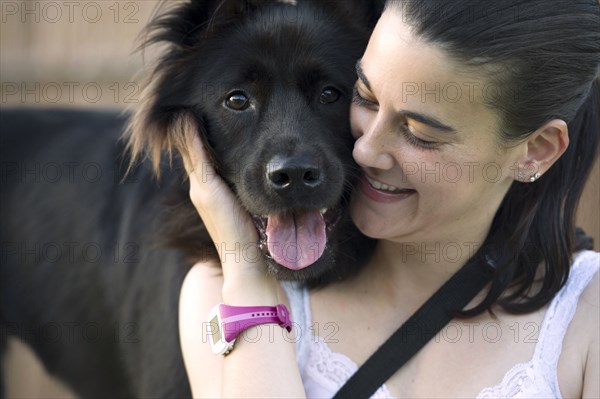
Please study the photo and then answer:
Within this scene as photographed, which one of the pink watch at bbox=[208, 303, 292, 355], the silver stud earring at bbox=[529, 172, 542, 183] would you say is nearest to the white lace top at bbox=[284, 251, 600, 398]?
the pink watch at bbox=[208, 303, 292, 355]

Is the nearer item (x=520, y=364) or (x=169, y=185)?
(x=520, y=364)

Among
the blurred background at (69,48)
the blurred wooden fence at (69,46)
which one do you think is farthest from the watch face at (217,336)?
the blurred wooden fence at (69,46)

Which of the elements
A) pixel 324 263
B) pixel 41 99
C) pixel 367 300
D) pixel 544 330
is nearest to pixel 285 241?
pixel 324 263

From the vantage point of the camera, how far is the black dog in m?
2.33

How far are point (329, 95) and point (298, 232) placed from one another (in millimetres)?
445

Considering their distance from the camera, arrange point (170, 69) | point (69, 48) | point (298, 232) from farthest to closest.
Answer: point (69, 48) → point (170, 69) → point (298, 232)

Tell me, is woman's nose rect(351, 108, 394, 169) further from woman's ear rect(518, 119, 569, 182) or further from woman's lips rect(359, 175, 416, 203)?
woman's ear rect(518, 119, 569, 182)

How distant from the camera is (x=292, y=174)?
7.27ft

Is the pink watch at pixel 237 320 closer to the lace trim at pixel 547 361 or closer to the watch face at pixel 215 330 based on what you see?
the watch face at pixel 215 330

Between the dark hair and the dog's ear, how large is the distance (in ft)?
2.38

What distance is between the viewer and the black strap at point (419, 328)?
2145 mm

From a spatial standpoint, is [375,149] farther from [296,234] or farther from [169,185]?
[169,185]

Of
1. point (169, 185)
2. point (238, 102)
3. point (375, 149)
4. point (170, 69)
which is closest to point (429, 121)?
point (375, 149)

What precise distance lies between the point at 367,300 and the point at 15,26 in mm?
5457
